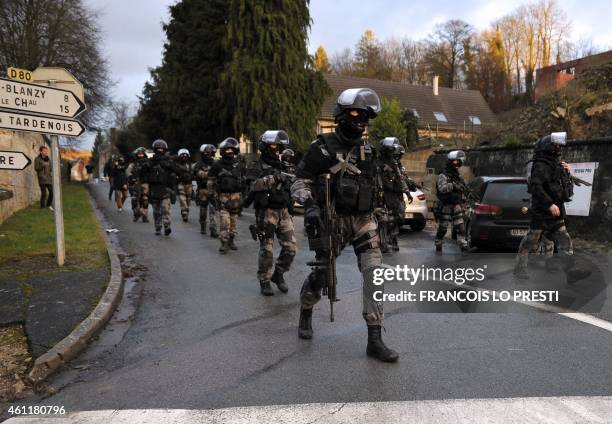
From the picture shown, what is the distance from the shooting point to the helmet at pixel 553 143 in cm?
622

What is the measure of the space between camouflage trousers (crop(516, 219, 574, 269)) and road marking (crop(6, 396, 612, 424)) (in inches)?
132

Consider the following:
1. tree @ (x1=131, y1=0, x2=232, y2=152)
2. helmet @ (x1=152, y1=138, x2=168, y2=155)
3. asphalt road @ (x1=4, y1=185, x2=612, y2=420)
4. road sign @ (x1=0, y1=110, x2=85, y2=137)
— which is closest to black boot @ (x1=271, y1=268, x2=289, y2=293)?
asphalt road @ (x1=4, y1=185, x2=612, y2=420)

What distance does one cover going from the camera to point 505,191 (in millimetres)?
8930

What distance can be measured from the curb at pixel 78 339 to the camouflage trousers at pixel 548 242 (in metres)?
5.04

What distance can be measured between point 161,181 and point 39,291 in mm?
5976

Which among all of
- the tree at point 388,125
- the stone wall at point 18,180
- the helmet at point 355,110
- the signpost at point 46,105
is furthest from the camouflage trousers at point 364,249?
the tree at point 388,125

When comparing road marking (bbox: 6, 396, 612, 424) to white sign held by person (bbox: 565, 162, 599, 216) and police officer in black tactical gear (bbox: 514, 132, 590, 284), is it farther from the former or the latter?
white sign held by person (bbox: 565, 162, 599, 216)

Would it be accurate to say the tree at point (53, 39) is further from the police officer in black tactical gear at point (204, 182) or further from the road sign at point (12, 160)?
the road sign at point (12, 160)

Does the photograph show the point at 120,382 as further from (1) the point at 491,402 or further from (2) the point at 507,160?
(2) the point at 507,160

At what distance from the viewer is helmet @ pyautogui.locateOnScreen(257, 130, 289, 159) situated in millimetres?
6355

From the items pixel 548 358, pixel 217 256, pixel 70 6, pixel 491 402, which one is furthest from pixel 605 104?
pixel 70 6

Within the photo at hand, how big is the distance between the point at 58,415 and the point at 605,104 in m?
15.3

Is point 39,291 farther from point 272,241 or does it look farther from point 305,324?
point 305,324

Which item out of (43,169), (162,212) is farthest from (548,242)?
(43,169)
